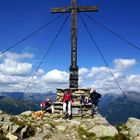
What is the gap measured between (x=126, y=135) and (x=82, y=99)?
9.73m

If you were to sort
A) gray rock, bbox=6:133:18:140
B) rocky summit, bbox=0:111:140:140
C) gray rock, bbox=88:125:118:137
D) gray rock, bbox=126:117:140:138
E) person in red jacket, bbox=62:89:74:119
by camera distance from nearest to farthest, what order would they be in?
1. gray rock, bbox=6:133:18:140
2. rocky summit, bbox=0:111:140:140
3. gray rock, bbox=126:117:140:138
4. gray rock, bbox=88:125:118:137
5. person in red jacket, bbox=62:89:74:119

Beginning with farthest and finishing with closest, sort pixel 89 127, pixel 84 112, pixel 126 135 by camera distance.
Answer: pixel 84 112 → pixel 89 127 → pixel 126 135

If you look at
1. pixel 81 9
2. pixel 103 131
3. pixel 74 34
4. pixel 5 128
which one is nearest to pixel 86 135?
pixel 103 131

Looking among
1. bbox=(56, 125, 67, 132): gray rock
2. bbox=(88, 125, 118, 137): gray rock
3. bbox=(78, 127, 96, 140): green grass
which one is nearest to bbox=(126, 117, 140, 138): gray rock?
bbox=(88, 125, 118, 137): gray rock

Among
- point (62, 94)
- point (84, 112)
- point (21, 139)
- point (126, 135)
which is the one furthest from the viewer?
point (62, 94)

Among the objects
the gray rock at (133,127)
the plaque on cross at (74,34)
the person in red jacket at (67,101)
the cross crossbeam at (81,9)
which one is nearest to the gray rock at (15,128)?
the person in red jacket at (67,101)

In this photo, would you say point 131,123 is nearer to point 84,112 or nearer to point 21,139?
point 84,112

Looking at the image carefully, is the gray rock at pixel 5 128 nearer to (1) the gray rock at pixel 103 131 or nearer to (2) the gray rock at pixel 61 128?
(2) the gray rock at pixel 61 128

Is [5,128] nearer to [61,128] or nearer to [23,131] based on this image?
[23,131]

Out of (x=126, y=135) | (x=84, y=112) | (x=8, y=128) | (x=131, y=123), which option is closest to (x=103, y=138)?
(x=126, y=135)

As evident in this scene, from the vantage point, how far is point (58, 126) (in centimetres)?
2284

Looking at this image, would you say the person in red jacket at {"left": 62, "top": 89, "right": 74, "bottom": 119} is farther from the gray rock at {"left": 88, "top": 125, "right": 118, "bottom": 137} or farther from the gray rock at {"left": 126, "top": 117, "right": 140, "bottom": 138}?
the gray rock at {"left": 126, "top": 117, "right": 140, "bottom": 138}

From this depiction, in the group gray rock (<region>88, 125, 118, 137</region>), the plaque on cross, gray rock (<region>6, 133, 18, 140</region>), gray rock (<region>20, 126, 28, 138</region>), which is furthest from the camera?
the plaque on cross

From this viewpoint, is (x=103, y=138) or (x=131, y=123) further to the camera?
(x=131, y=123)
